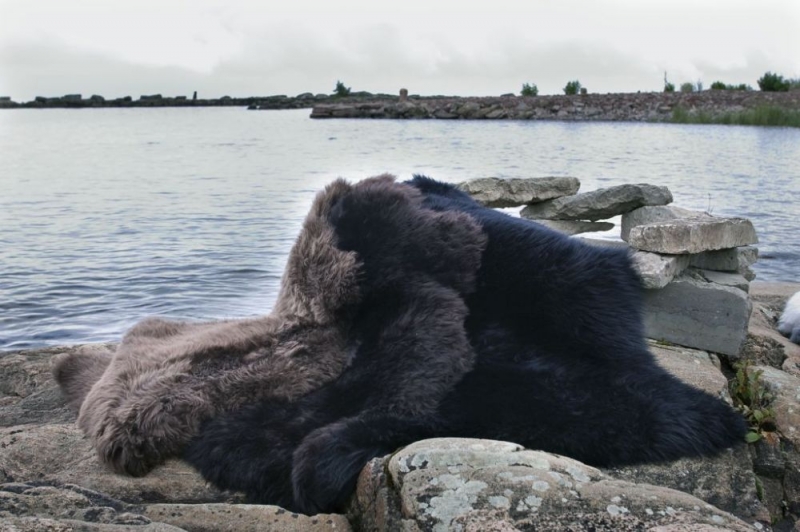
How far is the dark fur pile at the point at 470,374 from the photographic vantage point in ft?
8.32

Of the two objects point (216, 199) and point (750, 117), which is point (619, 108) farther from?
point (216, 199)

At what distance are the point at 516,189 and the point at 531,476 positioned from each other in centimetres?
399

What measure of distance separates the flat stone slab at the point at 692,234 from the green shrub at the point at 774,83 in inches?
1492

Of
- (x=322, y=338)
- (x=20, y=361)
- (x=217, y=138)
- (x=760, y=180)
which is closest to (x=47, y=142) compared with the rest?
(x=217, y=138)

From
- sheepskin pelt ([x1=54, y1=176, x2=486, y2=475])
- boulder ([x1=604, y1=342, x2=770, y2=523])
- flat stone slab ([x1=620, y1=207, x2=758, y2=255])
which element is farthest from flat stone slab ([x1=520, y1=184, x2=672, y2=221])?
boulder ([x1=604, y1=342, x2=770, y2=523])

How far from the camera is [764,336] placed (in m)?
4.37

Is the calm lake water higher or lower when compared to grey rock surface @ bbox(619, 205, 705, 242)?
lower

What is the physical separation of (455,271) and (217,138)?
26480mm

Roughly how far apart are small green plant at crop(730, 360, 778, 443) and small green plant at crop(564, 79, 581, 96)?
43842mm

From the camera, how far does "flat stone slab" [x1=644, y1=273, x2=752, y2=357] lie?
4.03 metres

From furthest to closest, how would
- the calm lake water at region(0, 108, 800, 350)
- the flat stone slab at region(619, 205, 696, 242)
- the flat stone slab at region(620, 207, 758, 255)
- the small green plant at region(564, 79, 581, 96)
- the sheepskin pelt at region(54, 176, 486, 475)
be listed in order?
the small green plant at region(564, 79, 581, 96) → the calm lake water at region(0, 108, 800, 350) → the flat stone slab at region(619, 205, 696, 242) → the flat stone slab at region(620, 207, 758, 255) → the sheepskin pelt at region(54, 176, 486, 475)

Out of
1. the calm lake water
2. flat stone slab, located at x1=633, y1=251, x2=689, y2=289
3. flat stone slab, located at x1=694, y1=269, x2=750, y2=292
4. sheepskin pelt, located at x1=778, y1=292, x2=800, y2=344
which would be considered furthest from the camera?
the calm lake water

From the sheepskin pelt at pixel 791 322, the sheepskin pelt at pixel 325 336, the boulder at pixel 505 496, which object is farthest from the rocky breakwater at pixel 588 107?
the boulder at pixel 505 496

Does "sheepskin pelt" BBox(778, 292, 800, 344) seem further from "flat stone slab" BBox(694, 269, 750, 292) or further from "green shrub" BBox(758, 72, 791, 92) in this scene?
"green shrub" BBox(758, 72, 791, 92)
